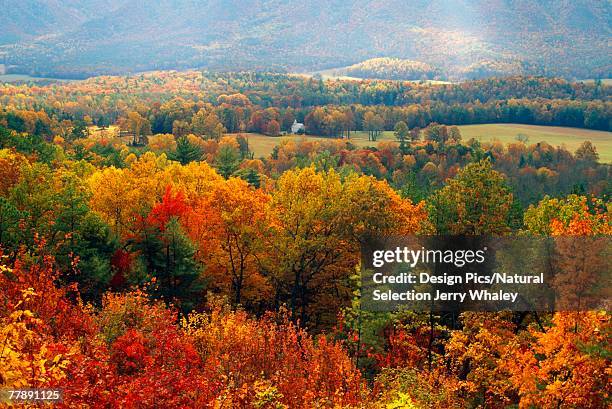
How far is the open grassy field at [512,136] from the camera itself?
132 meters

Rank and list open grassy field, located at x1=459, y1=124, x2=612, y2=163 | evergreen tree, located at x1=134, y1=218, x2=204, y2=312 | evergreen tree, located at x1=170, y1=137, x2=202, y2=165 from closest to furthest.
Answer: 1. evergreen tree, located at x1=134, y1=218, x2=204, y2=312
2. evergreen tree, located at x1=170, y1=137, x2=202, y2=165
3. open grassy field, located at x1=459, y1=124, x2=612, y2=163

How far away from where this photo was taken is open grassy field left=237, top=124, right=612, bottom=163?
132250 millimetres

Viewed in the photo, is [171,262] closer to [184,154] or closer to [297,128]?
[184,154]

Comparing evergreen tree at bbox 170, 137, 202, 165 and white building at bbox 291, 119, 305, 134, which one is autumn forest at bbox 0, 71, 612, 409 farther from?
white building at bbox 291, 119, 305, 134

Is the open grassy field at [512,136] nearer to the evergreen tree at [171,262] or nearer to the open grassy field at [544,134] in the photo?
the open grassy field at [544,134]

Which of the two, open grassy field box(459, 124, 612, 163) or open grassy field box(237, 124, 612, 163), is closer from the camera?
open grassy field box(237, 124, 612, 163)

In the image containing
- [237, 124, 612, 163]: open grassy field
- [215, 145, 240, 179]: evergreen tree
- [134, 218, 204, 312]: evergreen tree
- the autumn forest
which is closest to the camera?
the autumn forest

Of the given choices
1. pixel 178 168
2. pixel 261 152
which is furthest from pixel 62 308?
pixel 261 152

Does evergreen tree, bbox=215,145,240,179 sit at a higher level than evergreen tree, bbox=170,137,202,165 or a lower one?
lower

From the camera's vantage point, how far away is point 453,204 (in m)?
34.5

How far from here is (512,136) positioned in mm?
144625

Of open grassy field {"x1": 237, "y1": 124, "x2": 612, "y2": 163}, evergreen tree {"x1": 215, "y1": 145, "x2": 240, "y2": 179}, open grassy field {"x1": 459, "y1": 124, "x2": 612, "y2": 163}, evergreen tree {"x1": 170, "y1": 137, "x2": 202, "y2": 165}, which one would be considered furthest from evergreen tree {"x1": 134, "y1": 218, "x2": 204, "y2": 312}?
open grassy field {"x1": 459, "y1": 124, "x2": 612, "y2": 163}

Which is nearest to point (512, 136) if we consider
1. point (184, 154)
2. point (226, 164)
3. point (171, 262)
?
point (226, 164)

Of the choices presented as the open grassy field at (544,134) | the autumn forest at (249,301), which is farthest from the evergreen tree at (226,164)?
the open grassy field at (544,134)
